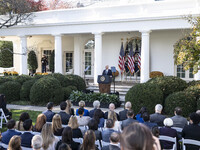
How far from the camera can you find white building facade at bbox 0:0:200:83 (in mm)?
15664

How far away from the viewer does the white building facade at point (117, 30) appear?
15664 millimetres

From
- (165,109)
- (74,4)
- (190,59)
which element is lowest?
(165,109)

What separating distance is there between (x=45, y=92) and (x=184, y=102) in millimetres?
7291

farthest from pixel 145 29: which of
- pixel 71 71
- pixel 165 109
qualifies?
pixel 71 71

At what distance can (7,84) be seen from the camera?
1421cm

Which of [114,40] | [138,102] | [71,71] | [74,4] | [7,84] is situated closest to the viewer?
[138,102]

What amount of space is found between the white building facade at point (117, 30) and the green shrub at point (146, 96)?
5.17 metres

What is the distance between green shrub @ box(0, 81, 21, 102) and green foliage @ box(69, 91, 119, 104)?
11.2 ft

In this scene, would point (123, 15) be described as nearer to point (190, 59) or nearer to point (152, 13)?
point (152, 13)

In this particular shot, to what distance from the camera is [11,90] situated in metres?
14.2

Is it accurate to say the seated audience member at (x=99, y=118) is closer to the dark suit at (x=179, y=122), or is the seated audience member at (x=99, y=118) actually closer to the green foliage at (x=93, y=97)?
the dark suit at (x=179, y=122)

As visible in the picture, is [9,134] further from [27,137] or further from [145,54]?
[145,54]

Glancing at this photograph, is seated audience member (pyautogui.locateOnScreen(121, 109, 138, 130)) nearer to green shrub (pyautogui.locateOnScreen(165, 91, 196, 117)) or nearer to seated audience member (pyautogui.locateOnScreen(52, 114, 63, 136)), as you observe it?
seated audience member (pyautogui.locateOnScreen(52, 114, 63, 136))

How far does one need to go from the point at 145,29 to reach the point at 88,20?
174 inches
